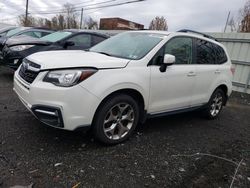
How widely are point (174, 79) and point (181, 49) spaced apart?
0.67m

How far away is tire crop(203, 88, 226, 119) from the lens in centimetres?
565

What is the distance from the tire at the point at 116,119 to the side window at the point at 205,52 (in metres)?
1.86

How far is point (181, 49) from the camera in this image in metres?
4.77

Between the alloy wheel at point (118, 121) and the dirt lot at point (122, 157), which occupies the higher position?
the alloy wheel at point (118, 121)

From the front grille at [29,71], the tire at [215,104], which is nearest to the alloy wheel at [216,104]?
the tire at [215,104]

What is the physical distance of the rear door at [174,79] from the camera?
418cm

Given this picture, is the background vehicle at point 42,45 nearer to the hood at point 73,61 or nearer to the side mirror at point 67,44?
the side mirror at point 67,44

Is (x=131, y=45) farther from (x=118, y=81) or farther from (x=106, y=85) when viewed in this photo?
(x=106, y=85)

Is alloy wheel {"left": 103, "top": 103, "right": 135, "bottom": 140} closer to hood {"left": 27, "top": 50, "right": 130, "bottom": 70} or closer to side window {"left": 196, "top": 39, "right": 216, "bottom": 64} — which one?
hood {"left": 27, "top": 50, "right": 130, "bottom": 70}

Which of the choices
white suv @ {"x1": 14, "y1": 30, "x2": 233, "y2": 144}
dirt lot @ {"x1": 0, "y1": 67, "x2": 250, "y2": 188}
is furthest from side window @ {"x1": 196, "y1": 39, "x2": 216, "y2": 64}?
dirt lot @ {"x1": 0, "y1": 67, "x2": 250, "y2": 188}

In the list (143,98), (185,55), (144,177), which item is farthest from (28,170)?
(185,55)

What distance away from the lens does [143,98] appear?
405cm

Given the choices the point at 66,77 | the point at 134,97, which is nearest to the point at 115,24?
the point at 134,97

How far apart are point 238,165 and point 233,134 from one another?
1.49 metres
